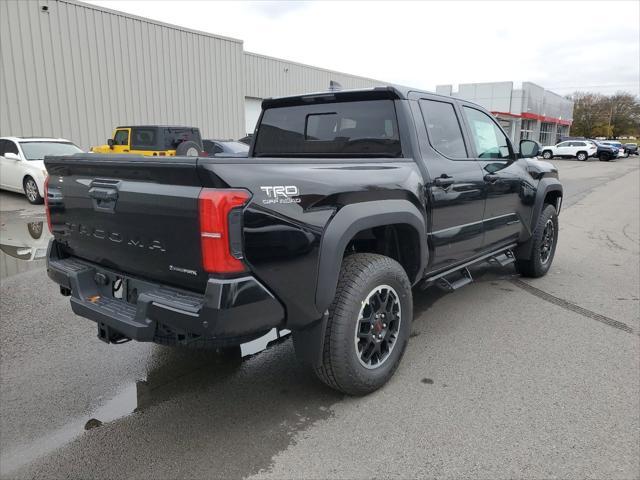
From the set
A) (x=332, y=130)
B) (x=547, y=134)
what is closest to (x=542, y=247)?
(x=332, y=130)

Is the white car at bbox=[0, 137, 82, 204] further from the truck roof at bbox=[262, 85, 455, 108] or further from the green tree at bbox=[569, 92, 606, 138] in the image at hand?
the green tree at bbox=[569, 92, 606, 138]

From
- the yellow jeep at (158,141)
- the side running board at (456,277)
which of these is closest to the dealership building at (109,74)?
the yellow jeep at (158,141)

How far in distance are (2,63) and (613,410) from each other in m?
18.7

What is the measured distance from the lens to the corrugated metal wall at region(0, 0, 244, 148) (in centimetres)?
1616

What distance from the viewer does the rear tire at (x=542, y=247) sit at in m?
5.52

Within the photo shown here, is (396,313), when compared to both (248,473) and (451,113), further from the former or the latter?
(451,113)

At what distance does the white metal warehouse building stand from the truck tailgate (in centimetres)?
1606

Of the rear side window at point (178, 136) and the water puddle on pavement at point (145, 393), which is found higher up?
the rear side window at point (178, 136)

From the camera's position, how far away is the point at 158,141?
1477cm

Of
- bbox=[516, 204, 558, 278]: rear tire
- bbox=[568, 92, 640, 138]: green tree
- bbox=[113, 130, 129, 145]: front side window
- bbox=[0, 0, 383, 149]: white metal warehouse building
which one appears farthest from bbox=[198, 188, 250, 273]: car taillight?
bbox=[568, 92, 640, 138]: green tree

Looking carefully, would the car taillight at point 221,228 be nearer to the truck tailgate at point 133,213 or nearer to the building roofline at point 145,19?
the truck tailgate at point 133,213

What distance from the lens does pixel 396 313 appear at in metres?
3.27

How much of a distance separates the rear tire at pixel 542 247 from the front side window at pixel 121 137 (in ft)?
43.6

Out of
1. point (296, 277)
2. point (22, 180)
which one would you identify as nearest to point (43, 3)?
point (22, 180)
